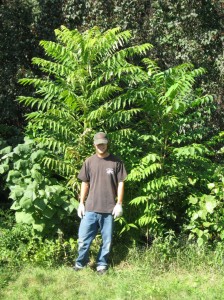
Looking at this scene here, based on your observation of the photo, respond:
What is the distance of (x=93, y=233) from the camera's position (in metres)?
6.55

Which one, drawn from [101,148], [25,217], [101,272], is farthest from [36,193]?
[101,272]

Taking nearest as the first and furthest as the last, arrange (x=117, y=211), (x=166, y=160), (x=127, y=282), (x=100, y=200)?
(x=127, y=282)
(x=117, y=211)
(x=100, y=200)
(x=166, y=160)

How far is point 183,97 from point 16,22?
4.75 meters

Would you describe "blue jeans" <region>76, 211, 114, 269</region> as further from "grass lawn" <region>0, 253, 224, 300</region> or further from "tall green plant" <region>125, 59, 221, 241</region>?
"tall green plant" <region>125, 59, 221, 241</region>

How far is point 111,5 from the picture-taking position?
945 centimetres

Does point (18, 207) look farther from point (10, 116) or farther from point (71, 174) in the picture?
point (10, 116)

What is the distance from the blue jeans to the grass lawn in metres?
0.18

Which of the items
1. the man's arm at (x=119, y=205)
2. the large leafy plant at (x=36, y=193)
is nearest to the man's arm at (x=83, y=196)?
the large leafy plant at (x=36, y=193)

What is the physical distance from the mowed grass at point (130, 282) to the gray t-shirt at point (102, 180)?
3.11ft

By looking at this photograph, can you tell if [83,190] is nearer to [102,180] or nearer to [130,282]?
[102,180]

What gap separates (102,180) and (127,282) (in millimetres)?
1487

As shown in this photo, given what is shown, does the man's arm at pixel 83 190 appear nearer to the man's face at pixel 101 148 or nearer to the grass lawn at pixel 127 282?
the man's face at pixel 101 148

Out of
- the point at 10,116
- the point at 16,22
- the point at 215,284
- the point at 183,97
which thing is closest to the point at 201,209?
the point at 215,284

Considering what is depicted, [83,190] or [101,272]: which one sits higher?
[83,190]
